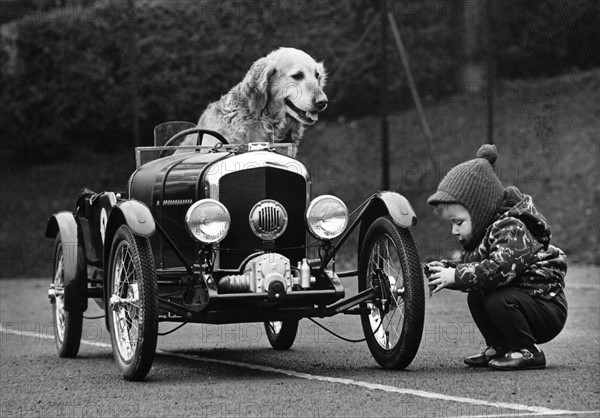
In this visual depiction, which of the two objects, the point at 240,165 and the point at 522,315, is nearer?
the point at 522,315

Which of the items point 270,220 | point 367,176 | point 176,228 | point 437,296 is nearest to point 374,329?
point 270,220

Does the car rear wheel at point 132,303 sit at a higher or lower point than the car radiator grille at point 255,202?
lower

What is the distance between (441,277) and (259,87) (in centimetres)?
338

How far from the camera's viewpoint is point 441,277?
22.0 feet

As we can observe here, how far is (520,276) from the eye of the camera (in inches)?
264

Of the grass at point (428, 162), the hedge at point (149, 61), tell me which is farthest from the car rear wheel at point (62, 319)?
the hedge at point (149, 61)

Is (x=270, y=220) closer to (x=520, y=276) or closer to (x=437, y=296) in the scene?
(x=520, y=276)

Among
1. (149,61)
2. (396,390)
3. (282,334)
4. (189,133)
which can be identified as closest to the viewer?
(396,390)

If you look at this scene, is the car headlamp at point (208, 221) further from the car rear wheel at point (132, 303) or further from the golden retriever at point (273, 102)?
the golden retriever at point (273, 102)

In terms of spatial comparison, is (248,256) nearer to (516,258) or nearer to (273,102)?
(516,258)

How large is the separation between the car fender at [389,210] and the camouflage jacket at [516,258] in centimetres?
39

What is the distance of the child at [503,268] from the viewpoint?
21.7 ft

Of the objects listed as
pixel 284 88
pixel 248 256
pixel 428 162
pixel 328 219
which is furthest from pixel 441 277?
pixel 428 162

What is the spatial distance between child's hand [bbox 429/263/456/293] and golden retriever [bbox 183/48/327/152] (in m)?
2.96
